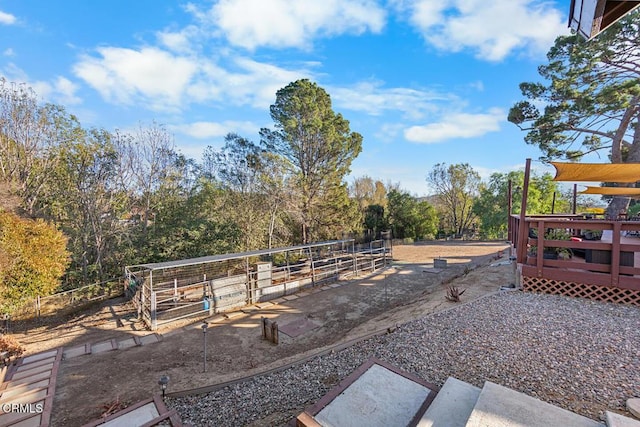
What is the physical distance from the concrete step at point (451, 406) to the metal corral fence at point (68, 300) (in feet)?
40.6

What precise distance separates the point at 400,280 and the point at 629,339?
7.77m

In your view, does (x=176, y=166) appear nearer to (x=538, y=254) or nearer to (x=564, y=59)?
(x=538, y=254)

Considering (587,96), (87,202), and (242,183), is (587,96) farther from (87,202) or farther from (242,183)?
(87,202)

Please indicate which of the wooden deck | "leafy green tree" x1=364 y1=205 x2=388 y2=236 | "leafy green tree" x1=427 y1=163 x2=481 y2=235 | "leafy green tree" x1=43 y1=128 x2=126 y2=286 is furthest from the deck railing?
"leafy green tree" x1=427 y1=163 x2=481 y2=235

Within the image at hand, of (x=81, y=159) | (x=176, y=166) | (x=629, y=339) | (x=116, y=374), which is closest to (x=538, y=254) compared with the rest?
(x=629, y=339)

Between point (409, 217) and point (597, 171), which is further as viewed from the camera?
point (409, 217)

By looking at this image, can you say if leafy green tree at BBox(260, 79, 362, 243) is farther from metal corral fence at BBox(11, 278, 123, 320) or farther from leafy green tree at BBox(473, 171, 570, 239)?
leafy green tree at BBox(473, 171, 570, 239)

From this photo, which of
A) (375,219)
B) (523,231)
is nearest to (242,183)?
(523,231)

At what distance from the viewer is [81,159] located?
1204cm

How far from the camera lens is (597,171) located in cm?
623

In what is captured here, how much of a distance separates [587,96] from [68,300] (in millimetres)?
21880

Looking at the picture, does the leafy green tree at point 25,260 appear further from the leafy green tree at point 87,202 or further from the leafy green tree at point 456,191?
the leafy green tree at point 456,191

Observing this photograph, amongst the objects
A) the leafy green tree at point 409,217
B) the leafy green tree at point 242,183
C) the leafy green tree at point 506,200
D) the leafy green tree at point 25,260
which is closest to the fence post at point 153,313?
the leafy green tree at point 25,260

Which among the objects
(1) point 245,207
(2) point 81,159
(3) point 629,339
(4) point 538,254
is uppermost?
(2) point 81,159
